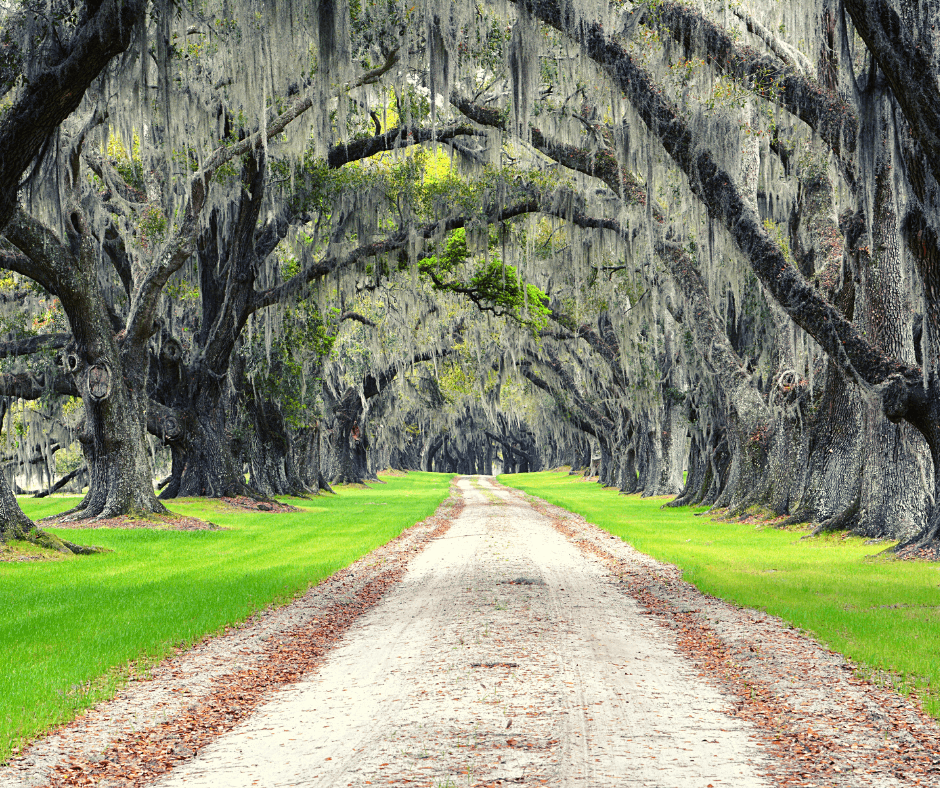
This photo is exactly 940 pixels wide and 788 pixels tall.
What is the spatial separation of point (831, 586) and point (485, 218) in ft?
37.2

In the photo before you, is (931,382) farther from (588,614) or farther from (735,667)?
(735,667)

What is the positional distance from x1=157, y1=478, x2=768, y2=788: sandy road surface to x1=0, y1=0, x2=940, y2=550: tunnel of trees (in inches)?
239

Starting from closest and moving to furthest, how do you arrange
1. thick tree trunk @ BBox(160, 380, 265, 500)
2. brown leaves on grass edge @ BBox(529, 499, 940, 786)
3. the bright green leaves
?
brown leaves on grass edge @ BBox(529, 499, 940, 786) → the bright green leaves → thick tree trunk @ BBox(160, 380, 265, 500)

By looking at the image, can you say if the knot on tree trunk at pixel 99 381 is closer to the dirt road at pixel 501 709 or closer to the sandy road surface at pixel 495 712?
the dirt road at pixel 501 709

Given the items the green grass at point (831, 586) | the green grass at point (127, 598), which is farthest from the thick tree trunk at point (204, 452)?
the green grass at point (831, 586)

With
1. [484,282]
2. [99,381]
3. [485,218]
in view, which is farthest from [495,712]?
[484,282]

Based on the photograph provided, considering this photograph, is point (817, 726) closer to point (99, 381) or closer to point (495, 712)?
point (495, 712)

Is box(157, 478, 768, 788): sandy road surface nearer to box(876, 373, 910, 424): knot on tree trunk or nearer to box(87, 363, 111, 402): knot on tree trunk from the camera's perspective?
box(876, 373, 910, 424): knot on tree trunk

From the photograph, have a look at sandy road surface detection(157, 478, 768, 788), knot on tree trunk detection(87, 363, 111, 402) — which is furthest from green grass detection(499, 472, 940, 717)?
knot on tree trunk detection(87, 363, 111, 402)

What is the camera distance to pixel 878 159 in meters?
12.3

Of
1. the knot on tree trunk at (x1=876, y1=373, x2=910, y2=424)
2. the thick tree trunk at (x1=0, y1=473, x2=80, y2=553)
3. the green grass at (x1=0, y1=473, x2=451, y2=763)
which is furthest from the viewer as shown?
the thick tree trunk at (x1=0, y1=473, x2=80, y2=553)

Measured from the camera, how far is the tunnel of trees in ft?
37.0

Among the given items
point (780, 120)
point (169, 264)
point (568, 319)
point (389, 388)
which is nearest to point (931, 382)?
point (780, 120)

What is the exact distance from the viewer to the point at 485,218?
18875mm
